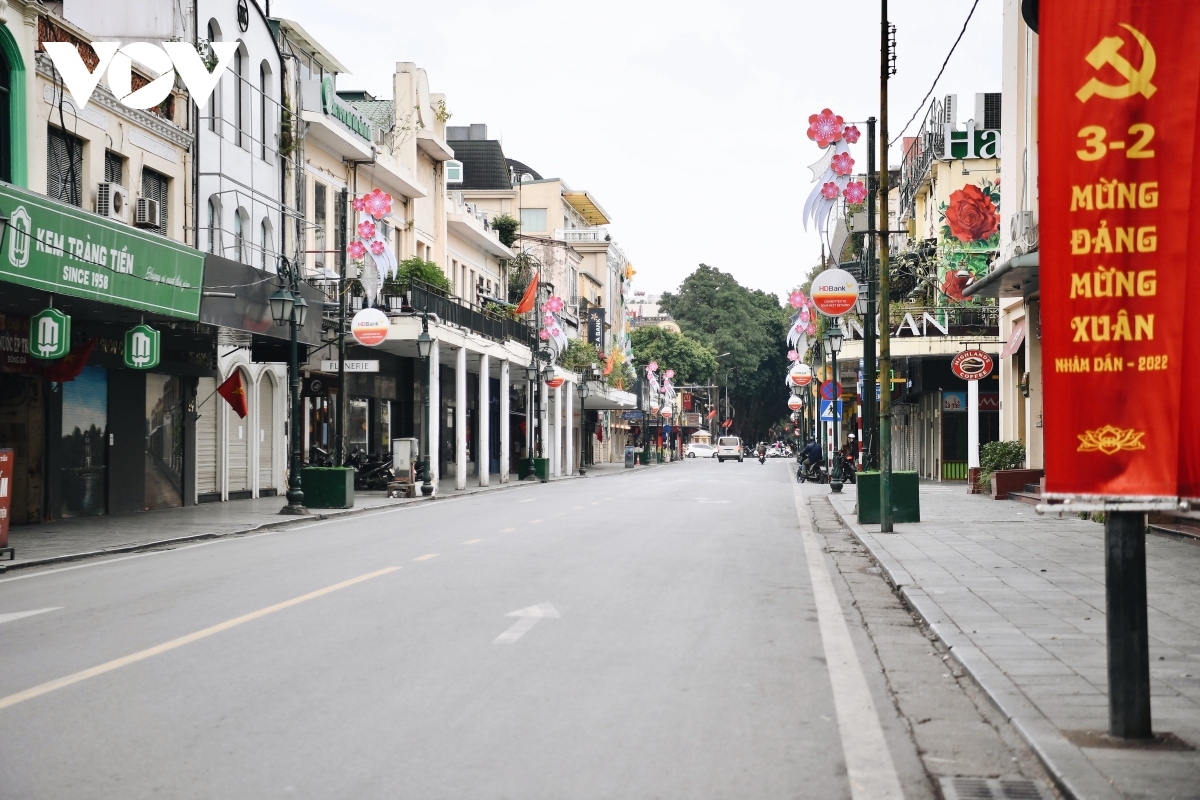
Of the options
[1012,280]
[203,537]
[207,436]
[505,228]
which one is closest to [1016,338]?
[1012,280]

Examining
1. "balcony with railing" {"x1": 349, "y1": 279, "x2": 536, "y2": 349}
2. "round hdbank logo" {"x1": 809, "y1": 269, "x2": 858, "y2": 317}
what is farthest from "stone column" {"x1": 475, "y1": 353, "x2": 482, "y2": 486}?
"round hdbank logo" {"x1": 809, "y1": 269, "x2": 858, "y2": 317}

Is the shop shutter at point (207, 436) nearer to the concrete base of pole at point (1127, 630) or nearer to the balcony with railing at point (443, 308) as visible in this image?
the balcony with railing at point (443, 308)

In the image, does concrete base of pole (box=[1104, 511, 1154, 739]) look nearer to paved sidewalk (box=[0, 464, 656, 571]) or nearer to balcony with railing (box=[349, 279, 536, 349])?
paved sidewalk (box=[0, 464, 656, 571])

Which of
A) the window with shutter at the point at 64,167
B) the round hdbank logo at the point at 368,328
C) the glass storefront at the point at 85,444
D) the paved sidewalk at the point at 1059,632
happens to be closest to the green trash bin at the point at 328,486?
the round hdbank logo at the point at 368,328

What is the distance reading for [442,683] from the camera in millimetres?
7289

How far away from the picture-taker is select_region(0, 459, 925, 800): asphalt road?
214 inches

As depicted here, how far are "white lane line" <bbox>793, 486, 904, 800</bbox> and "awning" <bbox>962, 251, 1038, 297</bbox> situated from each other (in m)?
10.2

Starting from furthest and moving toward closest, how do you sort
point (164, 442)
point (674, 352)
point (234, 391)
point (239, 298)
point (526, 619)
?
point (674, 352) < point (234, 391) < point (164, 442) < point (239, 298) < point (526, 619)

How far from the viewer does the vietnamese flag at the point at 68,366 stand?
70.3ft

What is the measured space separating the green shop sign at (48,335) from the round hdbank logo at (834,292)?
12506 mm

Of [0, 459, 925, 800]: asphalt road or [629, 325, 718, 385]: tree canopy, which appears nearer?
[0, 459, 925, 800]: asphalt road

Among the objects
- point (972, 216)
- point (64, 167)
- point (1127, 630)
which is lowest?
point (1127, 630)

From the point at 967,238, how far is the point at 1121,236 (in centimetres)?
3374

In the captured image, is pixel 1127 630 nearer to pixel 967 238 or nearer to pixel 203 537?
pixel 203 537
